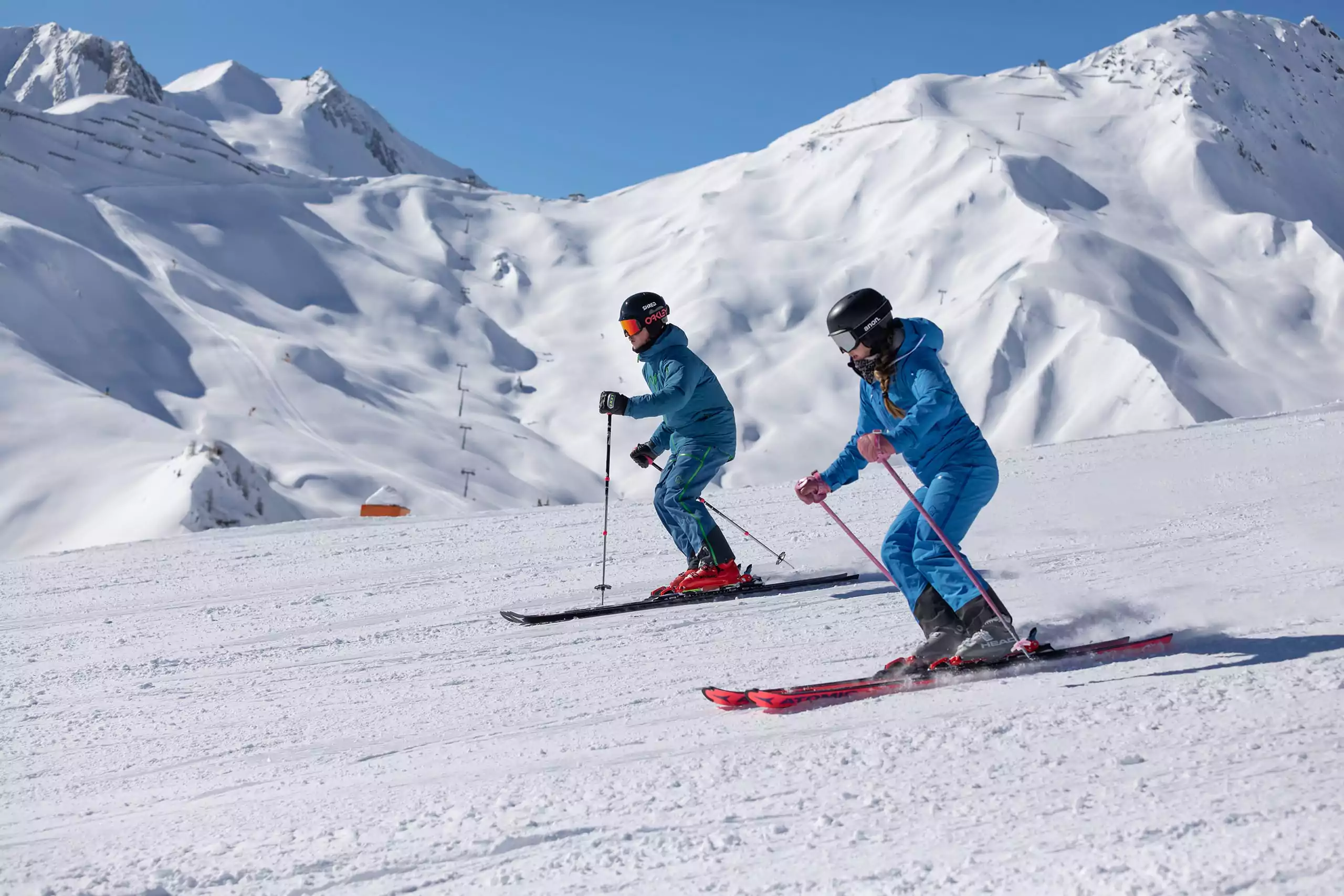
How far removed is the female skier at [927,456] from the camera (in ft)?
14.4

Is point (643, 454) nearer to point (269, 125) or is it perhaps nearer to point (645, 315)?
point (645, 315)

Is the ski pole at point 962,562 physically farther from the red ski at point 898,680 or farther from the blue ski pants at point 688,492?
the blue ski pants at point 688,492

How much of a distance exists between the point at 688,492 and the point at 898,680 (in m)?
3.13

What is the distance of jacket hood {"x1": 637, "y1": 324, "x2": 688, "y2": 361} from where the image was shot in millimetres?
6949

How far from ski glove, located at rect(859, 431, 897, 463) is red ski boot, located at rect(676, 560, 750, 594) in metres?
2.73

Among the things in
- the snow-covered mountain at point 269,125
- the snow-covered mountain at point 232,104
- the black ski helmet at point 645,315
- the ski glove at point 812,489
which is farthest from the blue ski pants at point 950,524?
the snow-covered mountain at point 232,104

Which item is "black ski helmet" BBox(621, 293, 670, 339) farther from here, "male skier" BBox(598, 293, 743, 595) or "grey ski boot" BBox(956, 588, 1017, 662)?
"grey ski boot" BBox(956, 588, 1017, 662)

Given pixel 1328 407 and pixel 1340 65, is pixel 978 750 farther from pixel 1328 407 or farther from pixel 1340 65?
pixel 1340 65

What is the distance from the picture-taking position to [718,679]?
15.4ft

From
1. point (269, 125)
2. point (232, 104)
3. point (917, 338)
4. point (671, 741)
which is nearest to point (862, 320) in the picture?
point (917, 338)

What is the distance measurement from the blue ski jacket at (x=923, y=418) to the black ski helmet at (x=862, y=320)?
11cm

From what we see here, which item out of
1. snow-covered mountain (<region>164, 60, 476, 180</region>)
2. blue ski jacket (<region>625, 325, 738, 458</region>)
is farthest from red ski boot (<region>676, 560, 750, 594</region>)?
snow-covered mountain (<region>164, 60, 476, 180</region>)

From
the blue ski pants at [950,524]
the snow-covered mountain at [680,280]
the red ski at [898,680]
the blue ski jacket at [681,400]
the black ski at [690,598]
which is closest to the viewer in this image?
the red ski at [898,680]

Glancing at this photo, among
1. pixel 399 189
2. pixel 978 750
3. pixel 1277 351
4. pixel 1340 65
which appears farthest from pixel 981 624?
pixel 1340 65
